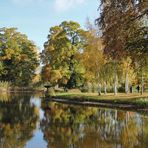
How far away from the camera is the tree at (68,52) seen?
187 ft

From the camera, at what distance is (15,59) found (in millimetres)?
81562

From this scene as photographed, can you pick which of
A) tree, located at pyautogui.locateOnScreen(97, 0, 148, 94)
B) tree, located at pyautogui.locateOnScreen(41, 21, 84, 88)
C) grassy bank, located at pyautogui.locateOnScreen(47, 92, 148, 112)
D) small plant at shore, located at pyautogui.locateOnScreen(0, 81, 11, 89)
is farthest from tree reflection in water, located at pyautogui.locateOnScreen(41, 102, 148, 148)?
small plant at shore, located at pyautogui.locateOnScreen(0, 81, 11, 89)

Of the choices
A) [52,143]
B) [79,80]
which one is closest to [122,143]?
[52,143]

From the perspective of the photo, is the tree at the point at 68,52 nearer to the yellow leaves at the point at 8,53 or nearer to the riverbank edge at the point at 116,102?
the riverbank edge at the point at 116,102

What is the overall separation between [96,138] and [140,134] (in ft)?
7.00

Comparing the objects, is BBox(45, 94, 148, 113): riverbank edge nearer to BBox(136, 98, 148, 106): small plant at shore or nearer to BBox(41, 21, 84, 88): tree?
BBox(136, 98, 148, 106): small plant at shore

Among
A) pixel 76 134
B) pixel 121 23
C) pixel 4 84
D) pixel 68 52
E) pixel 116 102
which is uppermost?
pixel 68 52

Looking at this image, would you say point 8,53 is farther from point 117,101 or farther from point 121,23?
point 121,23

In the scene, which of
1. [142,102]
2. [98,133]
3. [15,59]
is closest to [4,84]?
[15,59]

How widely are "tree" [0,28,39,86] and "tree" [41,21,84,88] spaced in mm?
23452

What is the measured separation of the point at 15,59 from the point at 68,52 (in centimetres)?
2772

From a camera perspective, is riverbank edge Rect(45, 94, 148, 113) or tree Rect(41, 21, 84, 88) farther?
tree Rect(41, 21, 84, 88)

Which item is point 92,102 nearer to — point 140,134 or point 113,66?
point 113,66

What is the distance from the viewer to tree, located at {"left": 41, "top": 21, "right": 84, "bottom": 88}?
56906 millimetres
